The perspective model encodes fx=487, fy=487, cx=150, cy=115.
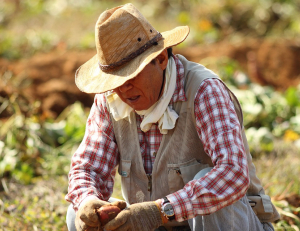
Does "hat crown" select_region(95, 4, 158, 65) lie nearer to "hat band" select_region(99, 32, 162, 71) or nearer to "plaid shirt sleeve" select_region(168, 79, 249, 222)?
"hat band" select_region(99, 32, 162, 71)

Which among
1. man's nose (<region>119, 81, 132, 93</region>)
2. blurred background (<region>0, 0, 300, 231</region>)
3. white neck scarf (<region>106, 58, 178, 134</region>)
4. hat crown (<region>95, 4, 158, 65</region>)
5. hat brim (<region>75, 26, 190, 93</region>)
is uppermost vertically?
hat crown (<region>95, 4, 158, 65</region>)

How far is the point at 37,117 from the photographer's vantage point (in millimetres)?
4434

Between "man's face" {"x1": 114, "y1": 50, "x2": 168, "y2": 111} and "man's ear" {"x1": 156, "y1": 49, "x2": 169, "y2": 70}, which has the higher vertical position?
"man's ear" {"x1": 156, "y1": 49, "x2": 169, "y2": 70}

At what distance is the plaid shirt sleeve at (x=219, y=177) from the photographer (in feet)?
6.96

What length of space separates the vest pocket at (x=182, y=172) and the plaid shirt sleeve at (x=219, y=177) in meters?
0.23

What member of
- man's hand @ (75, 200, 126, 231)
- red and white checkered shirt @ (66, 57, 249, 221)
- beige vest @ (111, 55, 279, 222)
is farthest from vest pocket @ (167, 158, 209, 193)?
man's hand @ (75, 200, 126, 231)

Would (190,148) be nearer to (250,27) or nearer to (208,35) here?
(208,35)

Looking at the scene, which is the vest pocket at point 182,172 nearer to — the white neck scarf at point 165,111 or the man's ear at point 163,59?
the white neck scarf at point 165,111

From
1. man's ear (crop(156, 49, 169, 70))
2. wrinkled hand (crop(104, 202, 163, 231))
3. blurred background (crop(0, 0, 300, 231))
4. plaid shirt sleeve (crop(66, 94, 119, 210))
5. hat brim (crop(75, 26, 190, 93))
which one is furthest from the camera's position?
blurred background (crop(0, 0, 300, 231))

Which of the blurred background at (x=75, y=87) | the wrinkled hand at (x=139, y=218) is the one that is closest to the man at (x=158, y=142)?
the wrinkled hand at (x=139, y=218)

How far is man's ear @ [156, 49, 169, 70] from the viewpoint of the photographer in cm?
233

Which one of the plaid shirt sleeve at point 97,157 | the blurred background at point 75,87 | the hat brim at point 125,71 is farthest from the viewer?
the blurred background at point 75,87

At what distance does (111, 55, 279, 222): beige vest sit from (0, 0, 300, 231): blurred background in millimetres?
684

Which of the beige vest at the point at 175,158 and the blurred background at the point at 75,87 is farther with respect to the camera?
the blurred background at the point at 75,87
